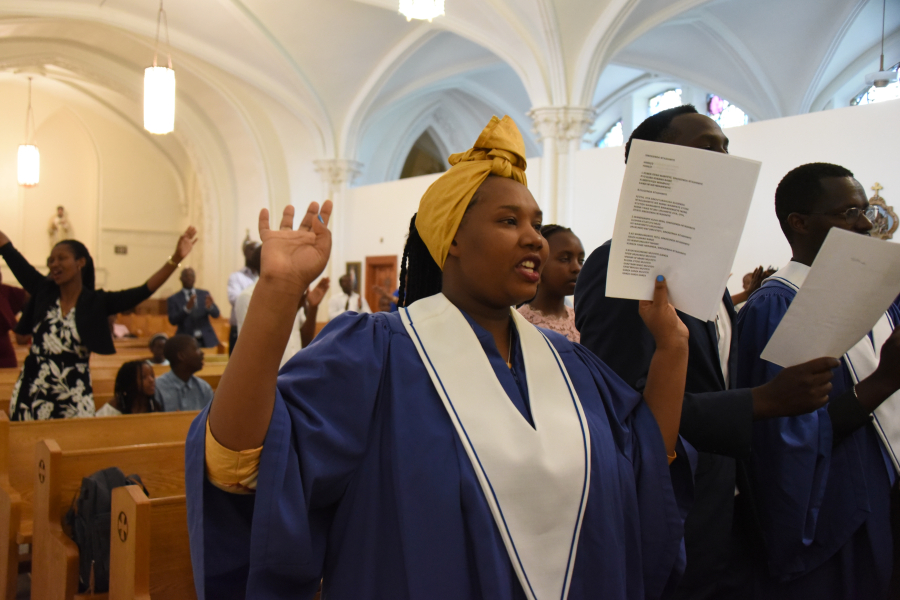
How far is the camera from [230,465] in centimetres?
→ 114

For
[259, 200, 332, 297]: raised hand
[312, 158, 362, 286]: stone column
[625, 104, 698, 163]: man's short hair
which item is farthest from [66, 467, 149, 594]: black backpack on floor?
[312, 158, 362, 286]: stone column

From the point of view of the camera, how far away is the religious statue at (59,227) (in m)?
18.7

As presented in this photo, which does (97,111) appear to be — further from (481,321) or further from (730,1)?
(481,321)

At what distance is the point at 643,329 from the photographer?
180cm

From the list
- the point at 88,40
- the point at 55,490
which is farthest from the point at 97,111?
the point at 55,490

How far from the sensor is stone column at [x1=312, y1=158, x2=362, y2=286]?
1438 cm

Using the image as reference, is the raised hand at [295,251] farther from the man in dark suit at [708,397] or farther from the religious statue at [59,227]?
the religious statue at [59,227]

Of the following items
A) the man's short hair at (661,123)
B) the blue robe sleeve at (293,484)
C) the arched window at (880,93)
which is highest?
the arched window at (880,93)

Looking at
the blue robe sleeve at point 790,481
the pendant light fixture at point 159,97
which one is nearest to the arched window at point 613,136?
the pendant light fixture at point 159,97

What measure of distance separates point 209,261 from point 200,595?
16.9 metres

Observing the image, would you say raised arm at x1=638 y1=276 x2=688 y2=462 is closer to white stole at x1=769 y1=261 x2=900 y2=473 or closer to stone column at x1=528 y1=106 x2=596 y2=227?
white stole at x1=769 y1=261 x2=900 y2=473

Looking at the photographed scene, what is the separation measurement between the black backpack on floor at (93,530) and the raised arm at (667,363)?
2180 millimetres

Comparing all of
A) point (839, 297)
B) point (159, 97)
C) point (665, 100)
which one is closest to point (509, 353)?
point (839, 297)

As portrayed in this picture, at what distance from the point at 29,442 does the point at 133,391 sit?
1.06 meters
